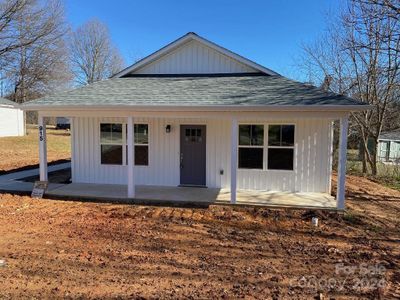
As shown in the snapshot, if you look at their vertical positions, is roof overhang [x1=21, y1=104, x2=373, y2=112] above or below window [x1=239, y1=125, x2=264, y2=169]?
above

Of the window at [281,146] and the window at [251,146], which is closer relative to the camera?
the window at [281,146]

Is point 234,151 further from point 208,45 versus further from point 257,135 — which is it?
point 208,45

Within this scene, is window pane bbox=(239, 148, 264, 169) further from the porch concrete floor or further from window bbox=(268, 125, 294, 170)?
the porch concrete floor

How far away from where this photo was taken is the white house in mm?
8211

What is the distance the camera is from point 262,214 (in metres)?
7.61

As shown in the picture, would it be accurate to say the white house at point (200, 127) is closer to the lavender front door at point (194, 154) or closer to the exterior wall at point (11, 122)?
the lavender front door at point (194, 154)

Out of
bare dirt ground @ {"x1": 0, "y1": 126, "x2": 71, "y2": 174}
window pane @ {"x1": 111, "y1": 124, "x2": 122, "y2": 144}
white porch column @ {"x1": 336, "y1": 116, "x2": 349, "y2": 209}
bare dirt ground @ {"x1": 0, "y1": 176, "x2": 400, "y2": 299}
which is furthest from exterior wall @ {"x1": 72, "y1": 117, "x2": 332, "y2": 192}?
bare dirt ground @ {"x1": 0, "y1": 126, "x2": 71, "y2": 174}

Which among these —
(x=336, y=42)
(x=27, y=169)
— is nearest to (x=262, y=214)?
(x=27, y=169)

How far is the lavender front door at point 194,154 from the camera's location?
33.3 feet

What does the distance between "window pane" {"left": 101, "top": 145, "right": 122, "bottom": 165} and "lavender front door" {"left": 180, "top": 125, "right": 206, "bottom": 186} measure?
2.26 metres

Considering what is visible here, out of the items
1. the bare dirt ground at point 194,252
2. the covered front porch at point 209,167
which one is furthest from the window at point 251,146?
the bare dirt ground at point 194,252

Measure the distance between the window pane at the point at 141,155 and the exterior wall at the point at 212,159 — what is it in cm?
14

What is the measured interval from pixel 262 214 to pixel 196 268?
344 cm

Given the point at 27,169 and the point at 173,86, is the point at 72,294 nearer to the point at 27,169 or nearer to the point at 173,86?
the point at 173,86
